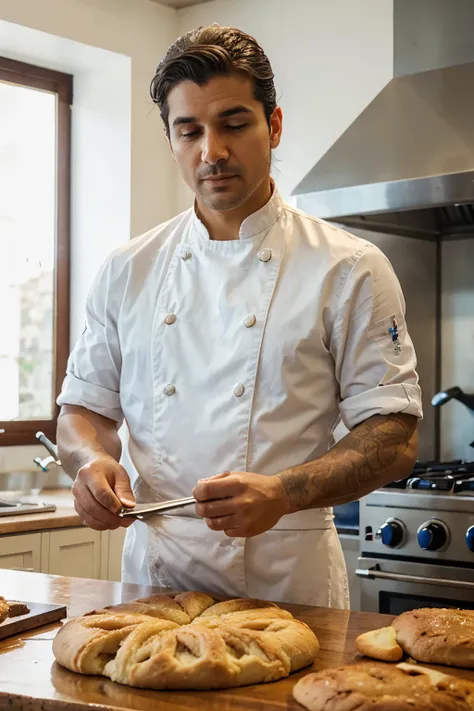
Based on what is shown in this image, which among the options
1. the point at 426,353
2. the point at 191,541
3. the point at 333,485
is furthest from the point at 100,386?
the point at 426,353

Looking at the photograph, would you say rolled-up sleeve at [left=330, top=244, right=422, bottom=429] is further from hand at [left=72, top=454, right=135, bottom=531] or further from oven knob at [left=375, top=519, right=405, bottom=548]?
oven knob at [left=375, top=519, right=405, bottom=548]

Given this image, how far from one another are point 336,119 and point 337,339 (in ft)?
6.11

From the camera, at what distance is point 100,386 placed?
1738 millimetres

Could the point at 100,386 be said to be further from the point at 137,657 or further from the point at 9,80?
the point at 9,80

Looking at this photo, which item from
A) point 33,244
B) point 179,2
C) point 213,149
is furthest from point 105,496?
point 179,2

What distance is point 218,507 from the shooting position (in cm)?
131

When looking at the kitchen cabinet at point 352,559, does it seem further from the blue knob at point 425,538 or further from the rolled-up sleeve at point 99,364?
the rolled-up sleeve at point 99,364

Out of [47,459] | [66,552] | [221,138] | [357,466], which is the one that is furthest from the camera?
[47,459]

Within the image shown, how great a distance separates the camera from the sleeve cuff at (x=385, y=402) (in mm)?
1483

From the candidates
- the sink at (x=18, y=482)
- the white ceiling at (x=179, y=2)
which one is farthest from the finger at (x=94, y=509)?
the white ceiling at (x=179, y=2)

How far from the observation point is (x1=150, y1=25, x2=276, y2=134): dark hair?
5.08 feet

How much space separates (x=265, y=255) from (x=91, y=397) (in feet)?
1.30

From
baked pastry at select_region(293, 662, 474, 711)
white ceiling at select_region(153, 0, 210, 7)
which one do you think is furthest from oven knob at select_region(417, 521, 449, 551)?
white ceiling at select_region(153, 0, 210, 7)

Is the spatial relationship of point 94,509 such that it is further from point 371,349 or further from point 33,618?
point 371,349
